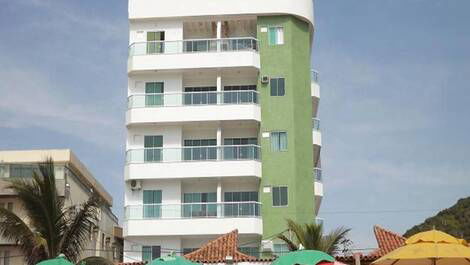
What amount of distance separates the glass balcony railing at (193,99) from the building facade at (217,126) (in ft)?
0.17

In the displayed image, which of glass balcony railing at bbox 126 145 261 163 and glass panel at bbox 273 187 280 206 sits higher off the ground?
glass balcony railing at bbox 126 145 261 163

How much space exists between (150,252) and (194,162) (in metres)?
Result: 5.01

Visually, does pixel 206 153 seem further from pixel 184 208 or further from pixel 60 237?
pixel 60 237

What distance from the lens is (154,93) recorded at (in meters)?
41.6

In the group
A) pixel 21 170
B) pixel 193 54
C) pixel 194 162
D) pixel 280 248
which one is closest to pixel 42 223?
pixel 194 162

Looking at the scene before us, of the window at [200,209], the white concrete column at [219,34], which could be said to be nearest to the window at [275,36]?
the white concrete column at [219,34]

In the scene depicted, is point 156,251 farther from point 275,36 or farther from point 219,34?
point 275,36

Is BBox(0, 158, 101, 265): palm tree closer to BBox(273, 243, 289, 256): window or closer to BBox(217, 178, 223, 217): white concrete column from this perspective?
BBox(217, 178, 223, 217): white concrete column

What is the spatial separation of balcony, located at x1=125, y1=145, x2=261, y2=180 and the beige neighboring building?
412cm

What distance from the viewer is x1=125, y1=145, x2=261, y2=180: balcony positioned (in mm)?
39875

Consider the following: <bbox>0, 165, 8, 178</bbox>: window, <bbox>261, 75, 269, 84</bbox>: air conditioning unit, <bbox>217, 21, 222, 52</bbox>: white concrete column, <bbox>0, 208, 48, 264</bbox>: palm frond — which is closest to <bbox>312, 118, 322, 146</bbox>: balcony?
<bbox>261, 75, 269, 84</bbox>: air conditioning unit

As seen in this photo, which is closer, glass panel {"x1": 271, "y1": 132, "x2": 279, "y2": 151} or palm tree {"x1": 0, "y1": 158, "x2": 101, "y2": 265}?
palm tree {"x1": 0, "y1": 158, "x2": 101, "y2": 265}

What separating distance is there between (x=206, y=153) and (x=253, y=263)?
16.0 meters

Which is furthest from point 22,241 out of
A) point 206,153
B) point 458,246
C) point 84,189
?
point 84,189
